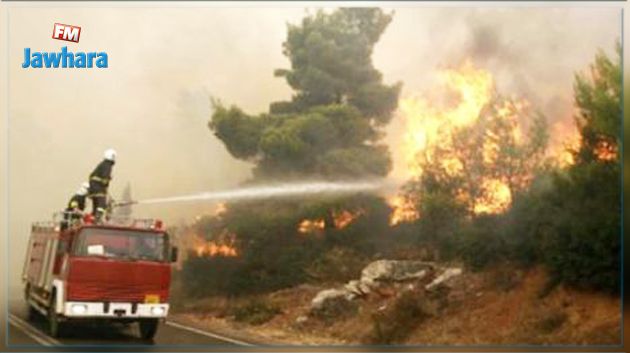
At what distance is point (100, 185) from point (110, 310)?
2676 millimetres

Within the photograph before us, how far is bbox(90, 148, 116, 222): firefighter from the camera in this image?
44.4 feet

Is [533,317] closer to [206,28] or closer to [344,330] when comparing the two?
[344,330]

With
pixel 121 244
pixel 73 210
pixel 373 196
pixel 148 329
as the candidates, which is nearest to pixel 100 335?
pixel 148 329

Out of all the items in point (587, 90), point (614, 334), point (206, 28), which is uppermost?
point (206, 28)

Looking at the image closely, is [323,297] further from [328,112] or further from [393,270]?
[328,112]

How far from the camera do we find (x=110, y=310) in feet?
40.7

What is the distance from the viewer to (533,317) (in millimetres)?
14578

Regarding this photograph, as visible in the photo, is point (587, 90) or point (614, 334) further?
point (587, 90)

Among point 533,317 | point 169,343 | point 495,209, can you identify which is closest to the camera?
point 169,343

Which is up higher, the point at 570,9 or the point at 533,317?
the point at 570,9

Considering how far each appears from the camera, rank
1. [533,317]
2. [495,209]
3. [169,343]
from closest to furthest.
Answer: [169,343], [533,317], [495,209]

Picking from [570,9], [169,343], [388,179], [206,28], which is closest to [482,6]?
[570,9]

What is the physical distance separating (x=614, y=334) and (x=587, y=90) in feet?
16.9

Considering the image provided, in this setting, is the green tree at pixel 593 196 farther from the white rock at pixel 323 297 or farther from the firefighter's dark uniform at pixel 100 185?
the firefighter's dark uniform at pixel 100 185
